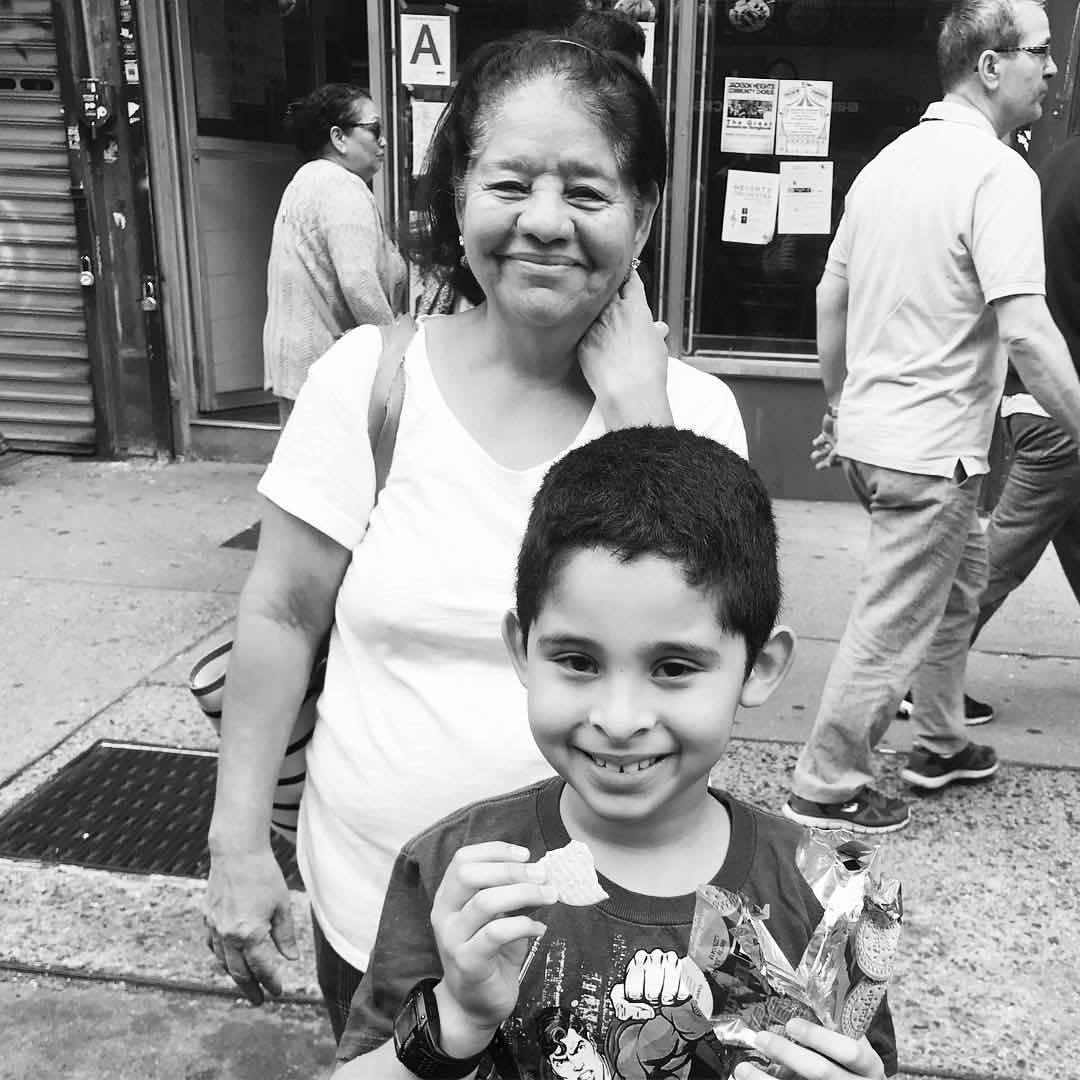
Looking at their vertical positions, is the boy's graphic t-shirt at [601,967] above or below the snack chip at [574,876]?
below

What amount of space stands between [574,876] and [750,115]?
20.4ft

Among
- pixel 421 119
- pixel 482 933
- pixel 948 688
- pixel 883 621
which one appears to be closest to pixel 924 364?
pixel 883 621

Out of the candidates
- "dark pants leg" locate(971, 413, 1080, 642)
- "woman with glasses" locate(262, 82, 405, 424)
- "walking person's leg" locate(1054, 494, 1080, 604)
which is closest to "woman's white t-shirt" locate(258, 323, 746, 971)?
"dark pants leg" locate(971, 413, 1080, 642)

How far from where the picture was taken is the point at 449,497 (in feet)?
5.90

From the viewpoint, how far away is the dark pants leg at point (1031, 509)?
165 inches

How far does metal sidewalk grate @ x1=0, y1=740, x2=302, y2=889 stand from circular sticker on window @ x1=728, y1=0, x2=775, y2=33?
15.4 feet

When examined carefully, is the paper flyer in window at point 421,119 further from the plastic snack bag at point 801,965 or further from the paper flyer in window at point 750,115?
the plastic snack bag at point 801,965

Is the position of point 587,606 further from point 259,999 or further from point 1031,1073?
point 1031,1073

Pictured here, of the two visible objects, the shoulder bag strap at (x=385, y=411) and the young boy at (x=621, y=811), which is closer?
the young boy at (x=621, y=811)

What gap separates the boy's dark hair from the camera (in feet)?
4.42

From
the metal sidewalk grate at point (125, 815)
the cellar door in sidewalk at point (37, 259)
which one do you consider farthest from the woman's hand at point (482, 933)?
the cellar door in sidewalk at point (37, 259)

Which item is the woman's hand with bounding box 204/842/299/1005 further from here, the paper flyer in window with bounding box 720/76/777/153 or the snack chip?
the paper flyer in window with bounding box 720/76/777/153

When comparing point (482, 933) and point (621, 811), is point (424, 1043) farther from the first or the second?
point (621, 811)

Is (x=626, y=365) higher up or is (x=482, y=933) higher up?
(x=626, y=365)
